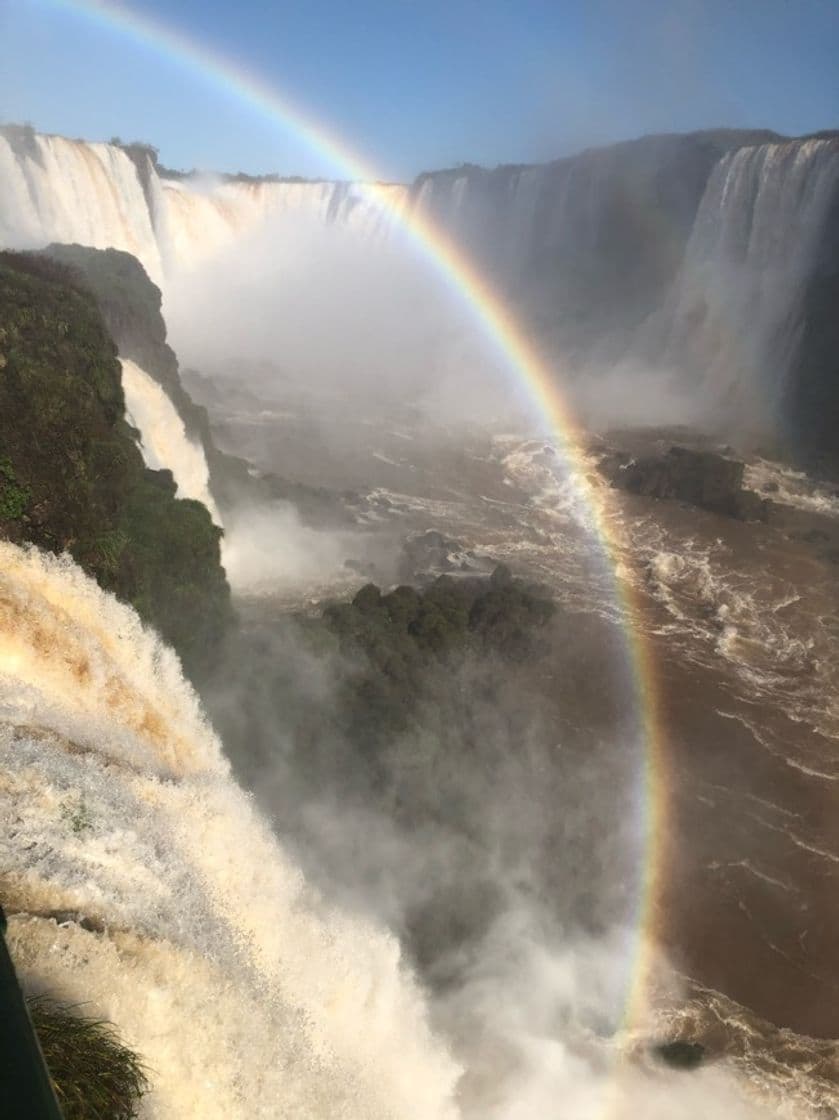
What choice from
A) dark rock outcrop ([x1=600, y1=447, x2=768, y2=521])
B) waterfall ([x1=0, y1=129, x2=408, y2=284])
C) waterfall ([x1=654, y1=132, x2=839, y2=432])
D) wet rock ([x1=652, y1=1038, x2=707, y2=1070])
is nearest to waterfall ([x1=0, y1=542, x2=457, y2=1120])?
wet rock ([x1=652, y1=1038, x2=707, y2=1070])

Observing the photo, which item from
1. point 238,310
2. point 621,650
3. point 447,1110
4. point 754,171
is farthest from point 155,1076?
point 238,310

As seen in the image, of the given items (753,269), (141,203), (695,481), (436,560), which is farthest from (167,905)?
(141,203)

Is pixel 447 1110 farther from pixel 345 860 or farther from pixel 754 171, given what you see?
pixel 754 171

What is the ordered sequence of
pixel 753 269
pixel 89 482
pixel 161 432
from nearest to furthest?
pixel 89 482
pixel 161 432
pixel 753 269

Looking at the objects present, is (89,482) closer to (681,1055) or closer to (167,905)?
(167,905)

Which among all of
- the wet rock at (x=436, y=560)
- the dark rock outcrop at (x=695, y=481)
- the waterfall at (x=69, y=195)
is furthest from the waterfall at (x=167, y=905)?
the waterfall at (x=69, y=195)

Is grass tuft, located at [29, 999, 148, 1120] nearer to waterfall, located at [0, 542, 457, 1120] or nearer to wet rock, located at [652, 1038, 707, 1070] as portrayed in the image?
waterfall, located at [0, 542, 457, 1120]
